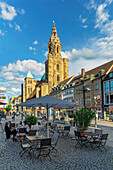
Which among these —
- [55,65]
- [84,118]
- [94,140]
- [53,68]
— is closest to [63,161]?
[94,140]

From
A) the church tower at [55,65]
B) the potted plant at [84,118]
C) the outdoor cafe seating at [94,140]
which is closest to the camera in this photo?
the outdoor cafe seating at [94,140]

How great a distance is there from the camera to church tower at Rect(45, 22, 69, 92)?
88.2 meters

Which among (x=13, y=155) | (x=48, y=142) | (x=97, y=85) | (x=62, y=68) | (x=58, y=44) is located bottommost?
(x=13, y=155)

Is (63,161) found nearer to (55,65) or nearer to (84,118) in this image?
(84,118)

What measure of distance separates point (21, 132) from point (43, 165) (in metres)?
5.48

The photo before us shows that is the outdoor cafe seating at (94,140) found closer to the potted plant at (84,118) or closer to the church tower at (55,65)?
the potted plant at (84,118)

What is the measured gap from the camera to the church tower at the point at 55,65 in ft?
289

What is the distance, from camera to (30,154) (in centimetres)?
794

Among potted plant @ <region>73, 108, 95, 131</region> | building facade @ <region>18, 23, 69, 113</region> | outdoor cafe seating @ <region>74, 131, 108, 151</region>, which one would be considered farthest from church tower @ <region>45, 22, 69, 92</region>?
outdoor cafe seating @ <region>74, 131, 108, 151</region>

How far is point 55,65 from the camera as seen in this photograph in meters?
90.8

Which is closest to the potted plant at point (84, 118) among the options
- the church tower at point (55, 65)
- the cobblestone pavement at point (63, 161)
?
the cobblestone pavement at point (63, 161)

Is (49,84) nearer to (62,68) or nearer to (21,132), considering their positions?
(62,68)

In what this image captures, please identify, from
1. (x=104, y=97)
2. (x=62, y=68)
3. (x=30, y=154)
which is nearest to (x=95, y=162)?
(x=30, y=154)

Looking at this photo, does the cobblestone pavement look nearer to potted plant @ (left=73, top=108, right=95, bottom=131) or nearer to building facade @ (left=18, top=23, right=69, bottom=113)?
potted plant @ (left=73, top=108, right=95, bottom=131)
